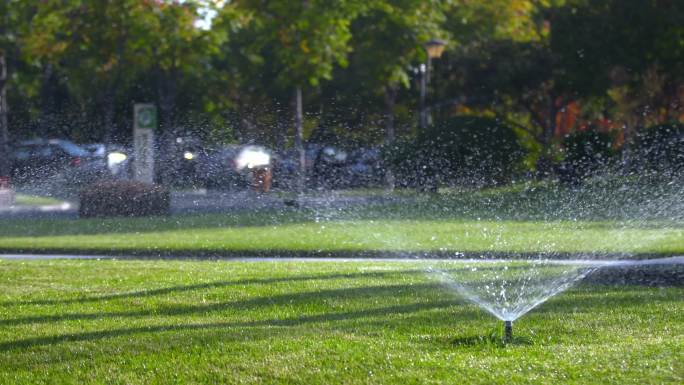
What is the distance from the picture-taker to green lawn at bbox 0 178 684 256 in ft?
43.6

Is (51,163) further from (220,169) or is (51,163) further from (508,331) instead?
(508,331)

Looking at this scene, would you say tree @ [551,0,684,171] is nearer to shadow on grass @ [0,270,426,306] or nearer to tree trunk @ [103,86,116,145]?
tree trunk @ [103,86,116,145]

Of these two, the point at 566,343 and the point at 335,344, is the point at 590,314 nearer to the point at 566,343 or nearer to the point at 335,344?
the point at 566,343

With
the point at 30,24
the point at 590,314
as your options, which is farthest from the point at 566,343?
the point at 30,24

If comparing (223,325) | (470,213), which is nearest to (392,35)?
(470,213)

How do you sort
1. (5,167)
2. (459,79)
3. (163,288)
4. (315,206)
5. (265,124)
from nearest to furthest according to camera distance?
1. (163,288)
2. (315,206)
3. (5,167)
4. (265,124)
5. (459,79)

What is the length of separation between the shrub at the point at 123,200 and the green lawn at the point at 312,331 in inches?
342

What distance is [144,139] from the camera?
68.9ft

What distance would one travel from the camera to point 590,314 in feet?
26.5

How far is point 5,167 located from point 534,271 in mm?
18763

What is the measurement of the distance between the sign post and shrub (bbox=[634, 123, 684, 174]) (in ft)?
30.8

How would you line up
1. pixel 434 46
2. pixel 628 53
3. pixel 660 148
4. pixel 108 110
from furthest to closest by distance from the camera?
1. pixel 628 53
2. pixel 108 110
3. pixel 434 46
4. pixel 660 148

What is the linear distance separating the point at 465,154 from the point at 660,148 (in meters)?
4.06

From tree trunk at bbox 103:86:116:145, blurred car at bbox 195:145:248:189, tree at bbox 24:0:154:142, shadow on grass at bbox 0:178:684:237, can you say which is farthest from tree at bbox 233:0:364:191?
tree trunk at bbox 103:86:116:145
